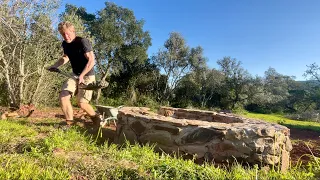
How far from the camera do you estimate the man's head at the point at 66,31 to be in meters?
4.27

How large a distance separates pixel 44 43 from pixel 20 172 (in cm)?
807

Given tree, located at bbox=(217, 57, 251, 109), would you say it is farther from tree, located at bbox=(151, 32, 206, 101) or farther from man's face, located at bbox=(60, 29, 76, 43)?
man's face, located at bbox=(60, 29, 76, 43)

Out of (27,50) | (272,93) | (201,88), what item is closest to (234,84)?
(201,88)

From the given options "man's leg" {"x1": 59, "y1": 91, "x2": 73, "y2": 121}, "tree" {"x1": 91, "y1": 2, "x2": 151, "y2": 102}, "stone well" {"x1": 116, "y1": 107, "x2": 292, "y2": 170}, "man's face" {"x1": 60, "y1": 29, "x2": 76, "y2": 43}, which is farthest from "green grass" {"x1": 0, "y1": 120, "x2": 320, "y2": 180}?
"tree" {"x1": 91, "y1": 2, "x2": 151, "y2": 102}

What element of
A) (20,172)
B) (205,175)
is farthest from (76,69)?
(205,175)

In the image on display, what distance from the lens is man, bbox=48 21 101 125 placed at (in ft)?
14.2

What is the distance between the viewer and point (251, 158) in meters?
3.49

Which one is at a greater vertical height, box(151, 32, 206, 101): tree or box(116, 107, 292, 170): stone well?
box(151, 32, 206, 101): tree

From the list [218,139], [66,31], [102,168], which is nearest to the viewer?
[102,168]

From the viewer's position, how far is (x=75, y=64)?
458cm

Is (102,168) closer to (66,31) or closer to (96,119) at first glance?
(66,31)

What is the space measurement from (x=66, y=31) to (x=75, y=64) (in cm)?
63

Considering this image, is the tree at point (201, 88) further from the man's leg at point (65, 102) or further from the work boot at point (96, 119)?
the man's leg at point (65, 102)

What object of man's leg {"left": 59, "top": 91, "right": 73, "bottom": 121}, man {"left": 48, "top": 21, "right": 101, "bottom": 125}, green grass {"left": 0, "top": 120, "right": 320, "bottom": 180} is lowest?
green grass {"left": 0, "top": 120, "right": 320, "bottom": 180}
